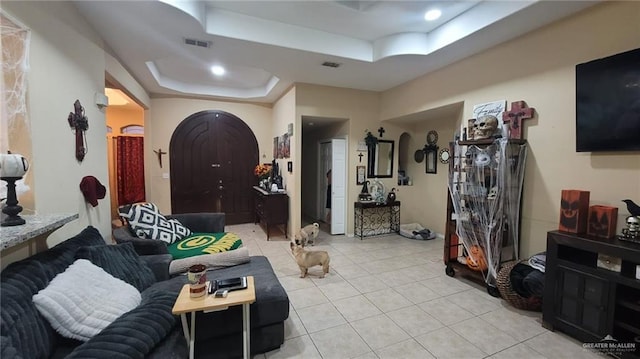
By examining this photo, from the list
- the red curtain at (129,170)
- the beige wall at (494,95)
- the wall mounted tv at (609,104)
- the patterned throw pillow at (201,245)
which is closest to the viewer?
the beige wall at (494,95)

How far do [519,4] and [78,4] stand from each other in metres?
4.01

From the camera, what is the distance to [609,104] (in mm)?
2246

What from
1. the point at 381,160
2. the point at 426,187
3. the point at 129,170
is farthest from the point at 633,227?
the point at 129,170

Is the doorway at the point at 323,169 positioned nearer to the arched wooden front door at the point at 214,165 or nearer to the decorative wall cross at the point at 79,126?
the arched wooden front door at the point at 214,165

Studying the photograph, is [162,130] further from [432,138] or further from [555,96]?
[555,96]

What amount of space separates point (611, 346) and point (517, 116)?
86.2 inches

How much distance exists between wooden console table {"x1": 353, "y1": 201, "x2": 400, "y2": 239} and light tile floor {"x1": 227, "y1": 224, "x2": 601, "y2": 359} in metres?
1.29

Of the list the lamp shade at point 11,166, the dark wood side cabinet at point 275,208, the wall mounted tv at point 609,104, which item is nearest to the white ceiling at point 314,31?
the wall mounted tv at point 609,104

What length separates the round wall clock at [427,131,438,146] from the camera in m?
5.12

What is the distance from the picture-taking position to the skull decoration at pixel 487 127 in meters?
3.04

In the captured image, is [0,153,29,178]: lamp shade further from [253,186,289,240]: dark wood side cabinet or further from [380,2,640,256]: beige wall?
[380,2,640,256]: beige wall

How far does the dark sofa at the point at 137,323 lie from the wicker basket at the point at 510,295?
2.16 metres

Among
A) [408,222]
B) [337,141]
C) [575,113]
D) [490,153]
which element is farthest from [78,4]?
[408,222]

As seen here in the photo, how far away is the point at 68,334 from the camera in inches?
54.6
